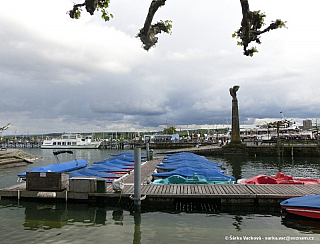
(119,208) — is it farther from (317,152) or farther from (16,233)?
(317,152)

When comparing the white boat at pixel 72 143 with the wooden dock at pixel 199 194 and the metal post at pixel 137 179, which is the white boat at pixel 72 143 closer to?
the wooden dock at pixel 199 194

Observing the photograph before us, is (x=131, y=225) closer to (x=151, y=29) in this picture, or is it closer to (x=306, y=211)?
(x=306, y=211)

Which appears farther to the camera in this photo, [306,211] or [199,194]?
[199,194]

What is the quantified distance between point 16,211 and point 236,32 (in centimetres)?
1504

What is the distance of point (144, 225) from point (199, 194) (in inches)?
156

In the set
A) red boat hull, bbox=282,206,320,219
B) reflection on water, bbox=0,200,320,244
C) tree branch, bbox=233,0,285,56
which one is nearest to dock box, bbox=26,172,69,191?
reflection on water, bbox=0,200,320,244

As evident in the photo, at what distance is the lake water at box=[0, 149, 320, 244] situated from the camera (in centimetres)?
1035

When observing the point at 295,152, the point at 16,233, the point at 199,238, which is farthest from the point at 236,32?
the point at 295,152

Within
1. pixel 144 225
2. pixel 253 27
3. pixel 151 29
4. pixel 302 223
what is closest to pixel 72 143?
pixel 144 225

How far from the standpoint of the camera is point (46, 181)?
1577cm

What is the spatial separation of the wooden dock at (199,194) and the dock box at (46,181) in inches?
12.1

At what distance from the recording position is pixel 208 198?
582 inches

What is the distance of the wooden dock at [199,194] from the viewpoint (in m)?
14.4

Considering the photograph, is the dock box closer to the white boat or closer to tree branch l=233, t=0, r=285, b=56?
tree branch l=233, t=0, r=285, b=56
